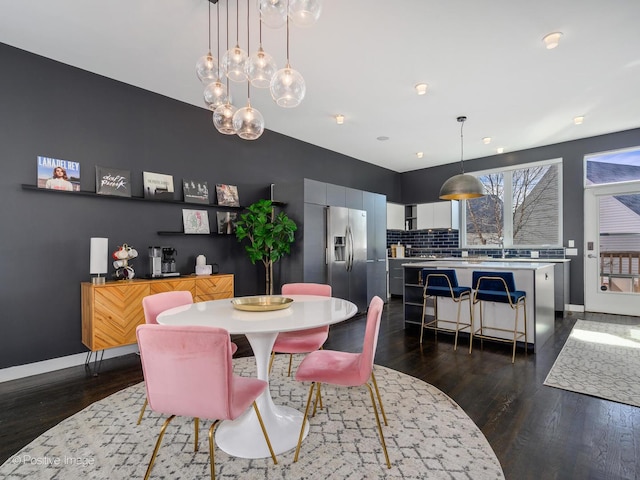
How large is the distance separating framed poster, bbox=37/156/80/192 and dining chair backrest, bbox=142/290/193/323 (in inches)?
71.3

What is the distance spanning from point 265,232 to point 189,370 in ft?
10.7

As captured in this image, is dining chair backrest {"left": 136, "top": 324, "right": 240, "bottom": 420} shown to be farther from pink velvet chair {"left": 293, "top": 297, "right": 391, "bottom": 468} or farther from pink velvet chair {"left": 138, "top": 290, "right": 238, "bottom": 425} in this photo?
pink velvet chair {"left": 138, "top": 290, "right": 238, "bottom": 425}

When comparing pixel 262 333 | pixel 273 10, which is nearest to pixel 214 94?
pixel 273 10

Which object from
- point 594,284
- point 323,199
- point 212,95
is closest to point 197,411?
point 212,95

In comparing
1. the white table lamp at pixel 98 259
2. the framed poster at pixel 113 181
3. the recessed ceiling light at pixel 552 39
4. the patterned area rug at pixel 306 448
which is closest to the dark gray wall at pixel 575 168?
the recessed ceiling light at pixel 552 39

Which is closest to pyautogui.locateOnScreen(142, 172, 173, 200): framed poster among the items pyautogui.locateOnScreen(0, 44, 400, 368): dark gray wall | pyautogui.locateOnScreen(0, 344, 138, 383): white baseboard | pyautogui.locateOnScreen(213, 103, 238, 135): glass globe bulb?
pyautogui.locateOnScreen(0, 44, 400, 368): dark gray wall

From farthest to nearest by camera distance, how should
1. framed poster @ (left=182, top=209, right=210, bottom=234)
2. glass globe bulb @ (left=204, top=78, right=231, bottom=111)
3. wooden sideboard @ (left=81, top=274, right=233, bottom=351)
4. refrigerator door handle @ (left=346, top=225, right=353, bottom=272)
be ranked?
refrigerator door handle @ (left=346, top=225, right=353, bottom=272) < framed poster @ (left=182, top=209, right=210, bottom=234) < wooden sideboard @ (left=81, top=274, right=233, bottom=351) < glass globe bulb @ (left=204, top=78, right=231, bottom=111)

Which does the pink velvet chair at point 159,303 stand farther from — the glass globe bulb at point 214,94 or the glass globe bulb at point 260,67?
the glass globe bulb at point 260,67

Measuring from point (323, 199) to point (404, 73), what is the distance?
7.35 feet

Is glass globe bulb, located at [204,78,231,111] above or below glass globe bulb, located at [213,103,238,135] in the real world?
above

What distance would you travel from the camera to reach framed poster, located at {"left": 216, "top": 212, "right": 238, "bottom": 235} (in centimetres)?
466

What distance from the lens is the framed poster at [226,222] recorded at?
4.66 m

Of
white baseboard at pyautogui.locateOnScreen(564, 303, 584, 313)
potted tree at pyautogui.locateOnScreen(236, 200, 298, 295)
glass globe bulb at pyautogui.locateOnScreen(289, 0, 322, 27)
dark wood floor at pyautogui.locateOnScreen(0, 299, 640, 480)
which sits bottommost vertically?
dark wood floor at pyautogui.locateOnScreen(0, 299, 640, 480)

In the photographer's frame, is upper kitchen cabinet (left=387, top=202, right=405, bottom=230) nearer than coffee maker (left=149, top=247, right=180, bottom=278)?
No
